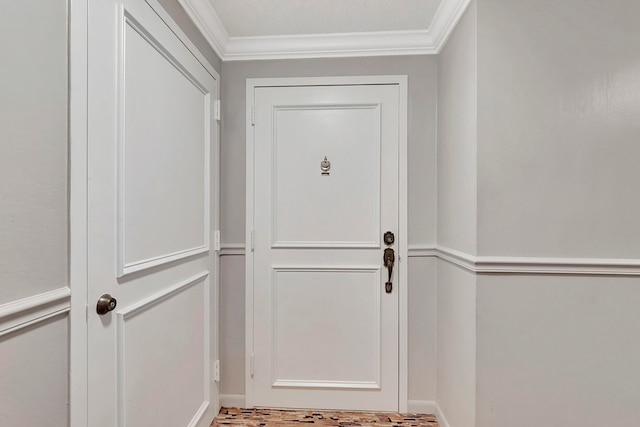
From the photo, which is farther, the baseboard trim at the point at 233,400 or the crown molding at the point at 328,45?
the baseboard trim at the point at 233,400

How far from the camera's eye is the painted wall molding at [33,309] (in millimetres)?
814

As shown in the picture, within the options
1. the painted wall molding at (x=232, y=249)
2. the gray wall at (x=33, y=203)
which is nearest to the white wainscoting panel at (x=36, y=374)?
the gray wall at (x=33, y=203)

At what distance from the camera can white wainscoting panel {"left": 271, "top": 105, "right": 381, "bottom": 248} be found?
227 cm

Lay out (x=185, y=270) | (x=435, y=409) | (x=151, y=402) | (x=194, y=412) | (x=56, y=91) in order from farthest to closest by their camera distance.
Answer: (x=435, y=409) → (x=194, y=412) → (x=185, y=270) → (x=151, y=402) → (x=56, y=91)

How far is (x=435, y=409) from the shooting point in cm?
224

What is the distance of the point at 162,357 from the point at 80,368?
0.54m

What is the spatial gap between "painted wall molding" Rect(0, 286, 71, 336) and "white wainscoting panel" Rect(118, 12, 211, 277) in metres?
0.27

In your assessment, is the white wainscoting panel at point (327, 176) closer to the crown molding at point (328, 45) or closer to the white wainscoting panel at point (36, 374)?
the crown molding at point (328, 45)

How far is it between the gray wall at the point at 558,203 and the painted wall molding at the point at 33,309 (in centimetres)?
150

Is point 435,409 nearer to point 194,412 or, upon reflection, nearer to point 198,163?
point 194,412

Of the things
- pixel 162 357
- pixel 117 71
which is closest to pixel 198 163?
pixel 117 71

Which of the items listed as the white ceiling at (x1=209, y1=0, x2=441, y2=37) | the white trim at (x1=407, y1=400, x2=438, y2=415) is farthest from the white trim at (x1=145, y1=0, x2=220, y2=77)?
the white trim at (x1=407, y1=400, x2=438, y2=415)

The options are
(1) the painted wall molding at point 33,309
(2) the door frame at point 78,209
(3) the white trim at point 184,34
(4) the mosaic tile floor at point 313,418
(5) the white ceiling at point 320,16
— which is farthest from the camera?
(4) the mosaic tile floor at point 313,418

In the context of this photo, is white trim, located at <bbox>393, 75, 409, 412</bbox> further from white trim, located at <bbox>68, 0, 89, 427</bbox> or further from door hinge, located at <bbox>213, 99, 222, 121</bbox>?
white trim, located at <bbox>68, 0, 89, 427</bbox>
